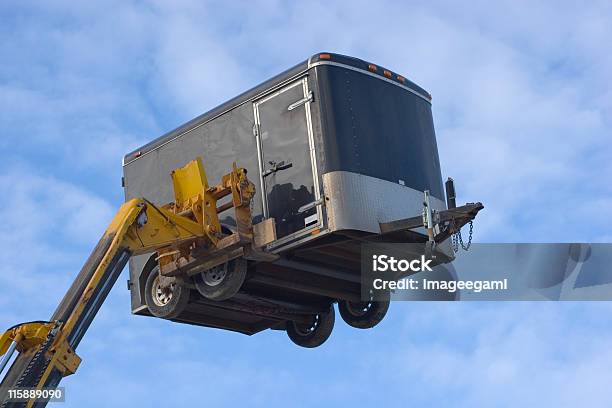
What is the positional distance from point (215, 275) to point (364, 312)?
2.96 metres

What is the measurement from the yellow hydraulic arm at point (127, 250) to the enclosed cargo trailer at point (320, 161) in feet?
1.32

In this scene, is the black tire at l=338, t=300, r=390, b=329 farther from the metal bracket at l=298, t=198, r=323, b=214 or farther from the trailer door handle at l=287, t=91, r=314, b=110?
the trailer door handle at l=287, t=91, r=314, b=110

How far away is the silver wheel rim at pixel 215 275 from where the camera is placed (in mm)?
19625

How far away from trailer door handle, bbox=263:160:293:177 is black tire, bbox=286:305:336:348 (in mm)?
3703

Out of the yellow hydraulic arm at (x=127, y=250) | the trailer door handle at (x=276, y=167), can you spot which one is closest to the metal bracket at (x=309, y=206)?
the trailer door handle at (x=276, y=167)

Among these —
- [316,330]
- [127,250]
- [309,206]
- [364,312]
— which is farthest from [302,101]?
[316,330]

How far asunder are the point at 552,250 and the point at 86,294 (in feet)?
26.8

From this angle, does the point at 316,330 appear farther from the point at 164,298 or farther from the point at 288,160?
the point at 288,160

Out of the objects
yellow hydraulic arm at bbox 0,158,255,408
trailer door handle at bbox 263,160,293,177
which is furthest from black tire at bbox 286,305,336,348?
trailer door handle at bbox 263,160,293,177

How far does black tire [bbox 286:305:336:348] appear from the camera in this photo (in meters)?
21.8

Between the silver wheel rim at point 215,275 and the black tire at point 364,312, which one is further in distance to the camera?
the black tire at point 364,312

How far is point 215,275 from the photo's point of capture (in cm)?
1977

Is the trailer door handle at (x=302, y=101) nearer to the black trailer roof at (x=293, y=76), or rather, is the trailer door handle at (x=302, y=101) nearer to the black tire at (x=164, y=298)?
the black trailer roof at (x=293, y=76)

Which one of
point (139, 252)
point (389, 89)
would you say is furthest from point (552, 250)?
point (139, 252)
